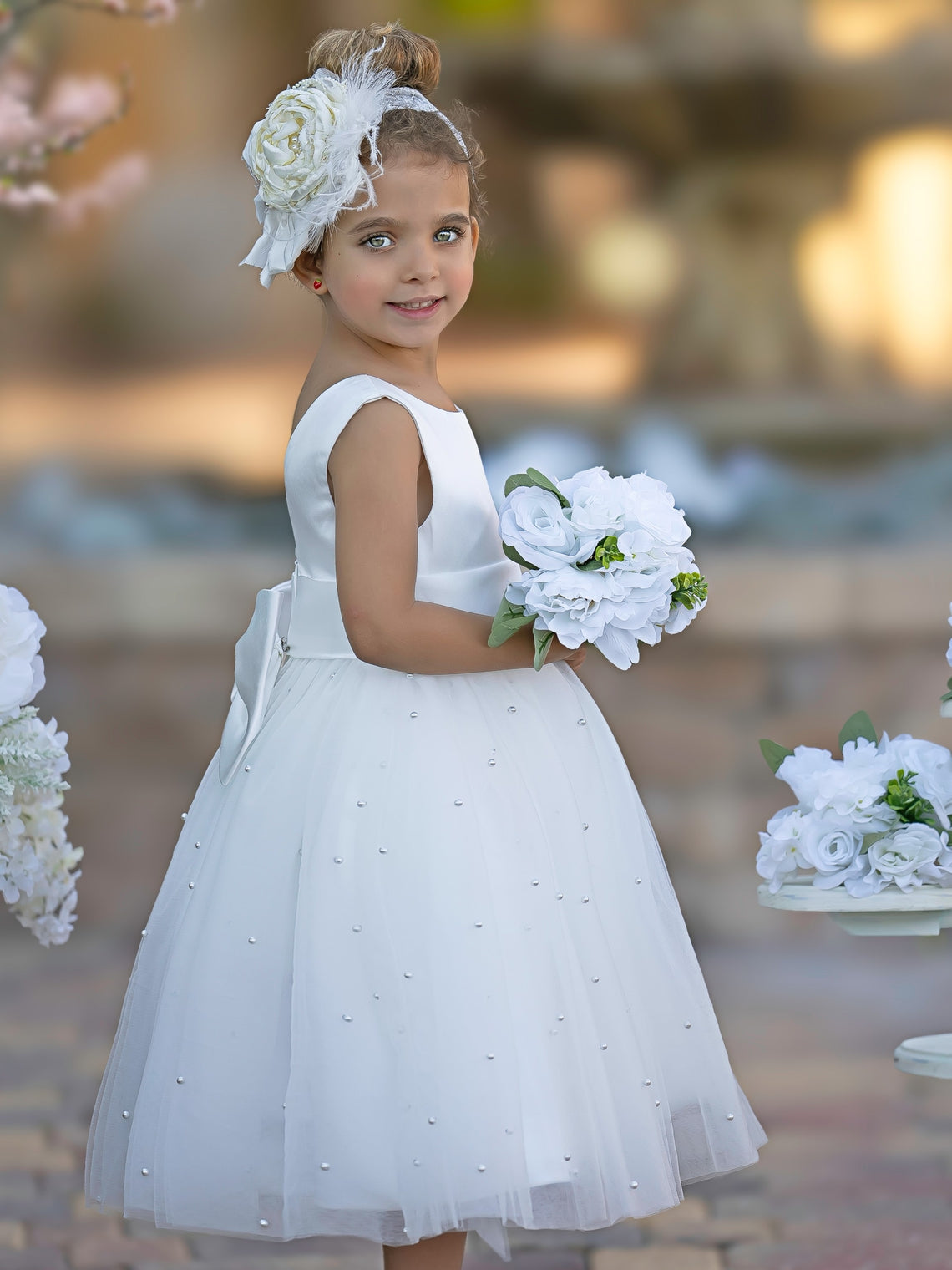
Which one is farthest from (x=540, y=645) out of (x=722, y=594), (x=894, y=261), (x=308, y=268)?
(x=894, y=261)

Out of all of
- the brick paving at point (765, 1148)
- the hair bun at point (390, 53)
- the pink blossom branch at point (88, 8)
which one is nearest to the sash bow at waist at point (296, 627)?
the hair bun at point (390, 53)

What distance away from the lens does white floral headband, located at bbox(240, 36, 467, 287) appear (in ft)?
6.58

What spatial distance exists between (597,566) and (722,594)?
305 centimetres

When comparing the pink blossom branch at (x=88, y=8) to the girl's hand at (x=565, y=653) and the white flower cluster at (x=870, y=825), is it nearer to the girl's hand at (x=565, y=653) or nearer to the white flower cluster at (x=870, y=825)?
the girl's hand at (x=565, y=653)

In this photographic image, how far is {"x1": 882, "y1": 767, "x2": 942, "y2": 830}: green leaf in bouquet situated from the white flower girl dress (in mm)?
426

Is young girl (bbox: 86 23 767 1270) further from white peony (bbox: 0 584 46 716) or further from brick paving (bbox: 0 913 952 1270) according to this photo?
brick paving (bbox: 0 913 952 1270)

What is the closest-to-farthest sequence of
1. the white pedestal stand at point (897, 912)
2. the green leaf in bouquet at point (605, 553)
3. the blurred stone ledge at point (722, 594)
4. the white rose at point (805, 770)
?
the white pedestal stand at point (897, 912) → the white rose at point (805, 770) → the green leaf in bouquet at point (605, 553) → the blurred stone ledge at point (722, 594)

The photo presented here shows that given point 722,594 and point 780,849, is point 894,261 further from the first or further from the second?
point 780,849

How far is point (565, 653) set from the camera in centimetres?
204

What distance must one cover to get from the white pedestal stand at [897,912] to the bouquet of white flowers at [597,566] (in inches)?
13.7

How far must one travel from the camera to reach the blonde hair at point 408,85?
6.71 ft

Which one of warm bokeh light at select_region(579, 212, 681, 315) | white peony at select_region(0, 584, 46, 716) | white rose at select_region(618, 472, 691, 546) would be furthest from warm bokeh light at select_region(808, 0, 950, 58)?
white peony at select_region(0, 584, 46, 716)

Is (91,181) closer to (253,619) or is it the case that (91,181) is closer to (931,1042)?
(253,619)

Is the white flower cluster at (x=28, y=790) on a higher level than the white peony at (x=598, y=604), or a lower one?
lower
